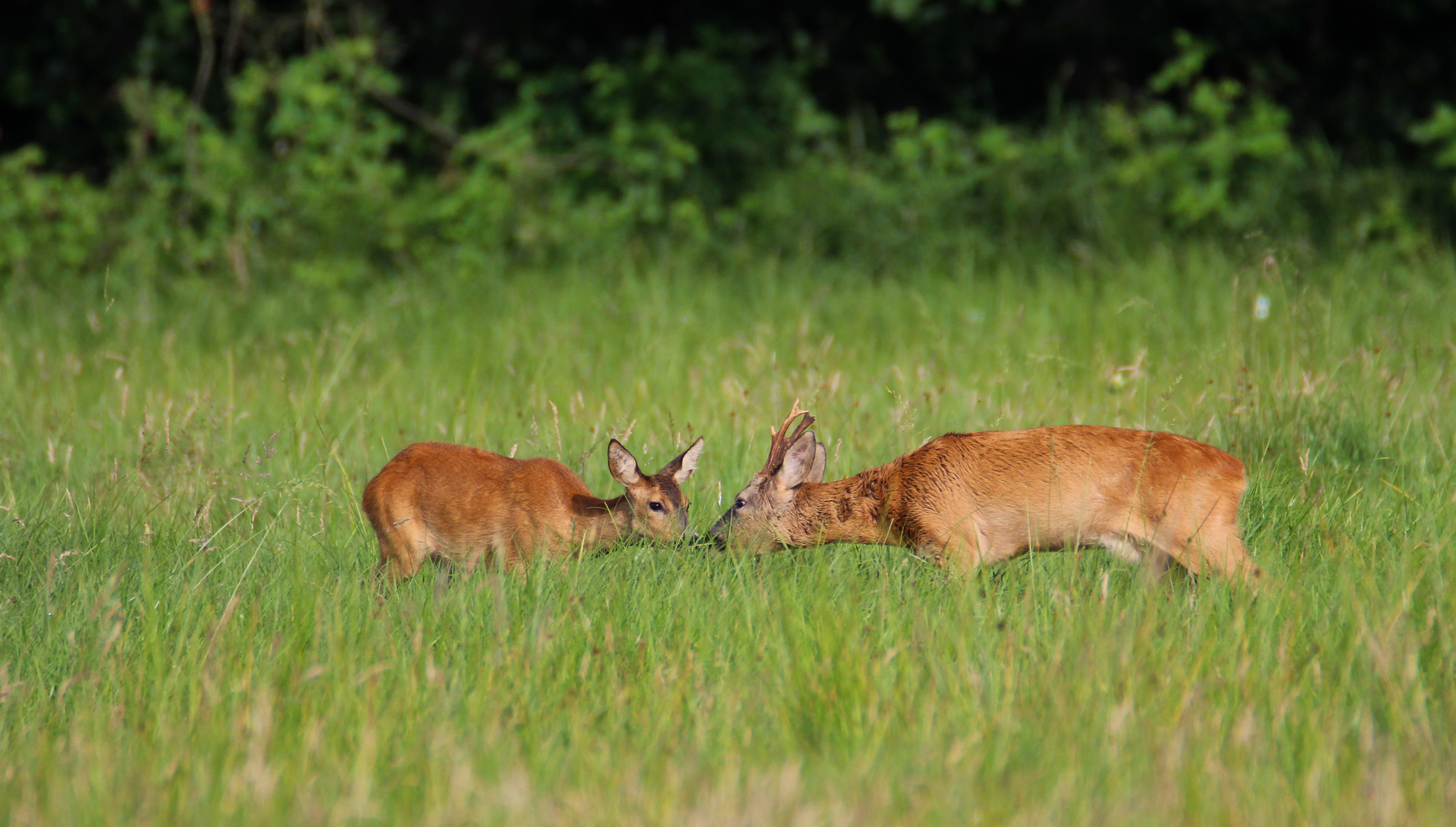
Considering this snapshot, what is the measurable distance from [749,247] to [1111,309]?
4062 mm

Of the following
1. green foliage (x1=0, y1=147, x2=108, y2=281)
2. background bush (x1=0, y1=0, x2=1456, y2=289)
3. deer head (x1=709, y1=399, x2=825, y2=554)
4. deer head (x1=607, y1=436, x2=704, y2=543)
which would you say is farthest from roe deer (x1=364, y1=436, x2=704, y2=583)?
green foliage (x1=0, y1=147, x2=108, y2=281)

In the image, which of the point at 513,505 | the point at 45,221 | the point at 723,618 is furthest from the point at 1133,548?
the point at 45,221

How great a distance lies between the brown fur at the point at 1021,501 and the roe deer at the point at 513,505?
254 mm

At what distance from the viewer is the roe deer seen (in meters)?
4.87

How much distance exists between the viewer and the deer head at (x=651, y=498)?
4.91 m

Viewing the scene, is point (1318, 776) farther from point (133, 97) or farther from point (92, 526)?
point (133, 97)

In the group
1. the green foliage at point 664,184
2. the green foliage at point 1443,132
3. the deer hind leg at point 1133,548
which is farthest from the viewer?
the green foliage at point 664,184

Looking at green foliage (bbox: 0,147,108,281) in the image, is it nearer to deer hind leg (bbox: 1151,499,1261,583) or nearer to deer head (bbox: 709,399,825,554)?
deer head (bbox: 709,399,825,554)

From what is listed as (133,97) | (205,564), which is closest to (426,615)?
(205,564)

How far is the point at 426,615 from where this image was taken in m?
3.98

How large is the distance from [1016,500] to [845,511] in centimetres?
66

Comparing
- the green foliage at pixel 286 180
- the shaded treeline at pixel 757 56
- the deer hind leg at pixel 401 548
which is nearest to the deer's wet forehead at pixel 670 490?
the deer hind leg at pixel 401 548

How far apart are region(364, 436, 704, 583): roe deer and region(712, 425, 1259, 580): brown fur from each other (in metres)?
0.25

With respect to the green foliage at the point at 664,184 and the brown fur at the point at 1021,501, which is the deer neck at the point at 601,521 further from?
the green foliage at the point at 664,184
